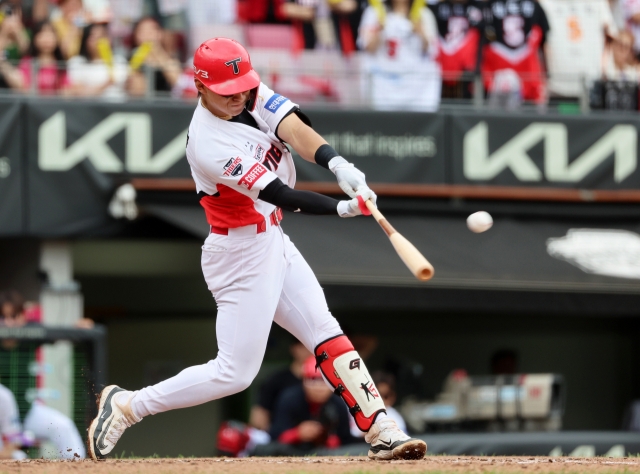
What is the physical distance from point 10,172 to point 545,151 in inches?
189

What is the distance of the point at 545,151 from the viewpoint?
10.8 metres

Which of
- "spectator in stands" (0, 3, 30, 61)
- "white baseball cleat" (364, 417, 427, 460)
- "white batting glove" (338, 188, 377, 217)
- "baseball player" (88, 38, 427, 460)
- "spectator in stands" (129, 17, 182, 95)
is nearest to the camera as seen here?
"white batting glove" (338, 188, 377, 217)

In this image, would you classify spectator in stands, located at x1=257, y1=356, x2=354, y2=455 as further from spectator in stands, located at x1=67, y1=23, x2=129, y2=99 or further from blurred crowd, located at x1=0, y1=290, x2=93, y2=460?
spectator in stands, located at x1=67, y1=23, x2=129, y2=99

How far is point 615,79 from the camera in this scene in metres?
11.0

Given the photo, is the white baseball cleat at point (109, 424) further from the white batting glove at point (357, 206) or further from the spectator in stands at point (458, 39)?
the spectator in stands at point (458, 39)

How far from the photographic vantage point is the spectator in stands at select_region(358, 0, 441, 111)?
1052 cm

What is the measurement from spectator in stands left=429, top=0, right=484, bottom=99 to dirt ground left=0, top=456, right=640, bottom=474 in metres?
5.69

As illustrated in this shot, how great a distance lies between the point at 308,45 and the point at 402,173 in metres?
A: 1.48

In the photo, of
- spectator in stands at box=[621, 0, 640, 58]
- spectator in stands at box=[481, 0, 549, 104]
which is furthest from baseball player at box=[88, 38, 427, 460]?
spectator in stands at box=[621, 0, 640, 58]

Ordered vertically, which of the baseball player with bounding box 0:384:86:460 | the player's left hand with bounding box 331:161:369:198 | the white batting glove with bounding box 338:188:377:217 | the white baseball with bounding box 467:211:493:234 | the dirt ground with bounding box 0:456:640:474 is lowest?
the baseball player with bounding box 0:384:86:460

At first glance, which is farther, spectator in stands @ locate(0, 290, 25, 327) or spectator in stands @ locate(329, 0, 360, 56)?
spectator in stands @ locate(329, 0, 360, 56)

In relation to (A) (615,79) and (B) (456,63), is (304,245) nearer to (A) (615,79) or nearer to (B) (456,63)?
(B) (456,63)

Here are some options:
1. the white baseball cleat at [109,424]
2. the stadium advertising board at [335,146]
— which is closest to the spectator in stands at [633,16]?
the stadium advertising board at [335,146]

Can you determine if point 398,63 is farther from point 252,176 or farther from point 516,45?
point 252,176
